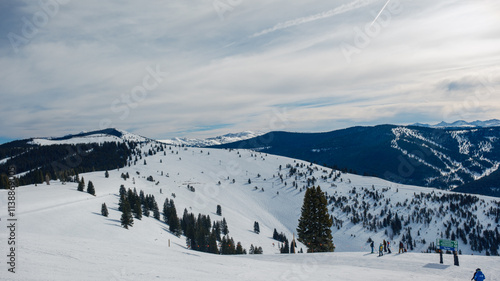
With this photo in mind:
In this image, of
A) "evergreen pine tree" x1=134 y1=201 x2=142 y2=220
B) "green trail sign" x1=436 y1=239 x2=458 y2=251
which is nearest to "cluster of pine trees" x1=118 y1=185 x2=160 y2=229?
"evergreen pine tree" x1=134 y1=201 x2=142 y2=220

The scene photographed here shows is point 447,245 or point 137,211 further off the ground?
point 447,245

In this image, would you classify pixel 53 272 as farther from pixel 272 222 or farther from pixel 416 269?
pixel 272 222

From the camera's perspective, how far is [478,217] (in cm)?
19288

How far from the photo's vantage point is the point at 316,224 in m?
46.4

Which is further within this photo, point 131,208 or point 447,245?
point 131,208

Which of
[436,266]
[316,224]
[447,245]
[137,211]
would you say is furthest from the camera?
[137,211]

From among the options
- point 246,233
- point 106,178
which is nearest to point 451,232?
point 246,233

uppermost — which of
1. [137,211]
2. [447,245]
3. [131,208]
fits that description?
[447,245]

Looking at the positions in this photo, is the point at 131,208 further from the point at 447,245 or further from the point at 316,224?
the point at 447,245

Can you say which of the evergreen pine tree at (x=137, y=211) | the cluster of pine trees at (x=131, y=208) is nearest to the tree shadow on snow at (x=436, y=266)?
the cluster of pine trees at (x=131, y=208)

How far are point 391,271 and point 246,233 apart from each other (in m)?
112

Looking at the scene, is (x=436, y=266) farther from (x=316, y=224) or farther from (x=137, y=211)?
(x=137, y=211)

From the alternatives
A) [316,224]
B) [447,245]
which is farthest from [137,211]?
[447,245]

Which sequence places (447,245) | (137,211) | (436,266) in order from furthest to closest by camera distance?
1. (137,211)
2. (447,245)
3. (436,266)
